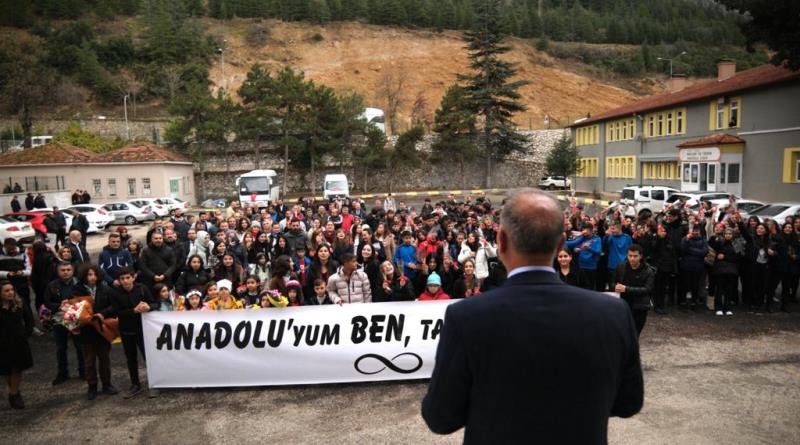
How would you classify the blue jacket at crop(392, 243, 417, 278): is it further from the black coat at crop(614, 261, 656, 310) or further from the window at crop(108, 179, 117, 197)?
the window at crop(108, 179, 117, 197)

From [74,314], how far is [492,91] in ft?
170

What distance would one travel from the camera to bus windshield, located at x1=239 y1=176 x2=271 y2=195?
117 feet

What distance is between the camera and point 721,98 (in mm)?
32938

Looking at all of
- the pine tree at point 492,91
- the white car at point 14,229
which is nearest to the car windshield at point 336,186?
the white car at point 14,229

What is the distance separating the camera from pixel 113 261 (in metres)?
9.57

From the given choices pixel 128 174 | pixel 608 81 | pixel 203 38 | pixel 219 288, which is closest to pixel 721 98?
pixel 219 288

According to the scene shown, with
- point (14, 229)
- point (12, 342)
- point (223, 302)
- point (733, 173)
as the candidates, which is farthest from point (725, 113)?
Answer: point (14, 229)

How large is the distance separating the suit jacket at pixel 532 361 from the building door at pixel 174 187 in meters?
44.2

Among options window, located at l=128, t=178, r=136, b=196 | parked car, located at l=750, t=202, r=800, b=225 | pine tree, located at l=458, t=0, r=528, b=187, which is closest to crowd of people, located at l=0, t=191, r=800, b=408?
parked car, located at l=750, t=202, r=800, b=225

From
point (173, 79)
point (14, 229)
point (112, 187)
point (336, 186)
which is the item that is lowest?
point (14, 229)

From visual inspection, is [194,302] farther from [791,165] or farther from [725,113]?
[725,113]

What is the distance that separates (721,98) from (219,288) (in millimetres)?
34321

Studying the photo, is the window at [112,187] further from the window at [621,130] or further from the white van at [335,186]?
the window at [621,130]

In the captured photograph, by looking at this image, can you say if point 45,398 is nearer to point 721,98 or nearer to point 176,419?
point 176,419
